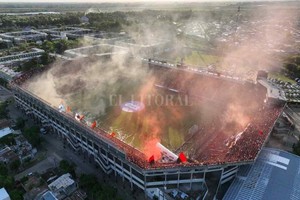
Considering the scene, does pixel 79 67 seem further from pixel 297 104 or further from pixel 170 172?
pixel 297 104

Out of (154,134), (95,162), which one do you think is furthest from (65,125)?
(154,134)

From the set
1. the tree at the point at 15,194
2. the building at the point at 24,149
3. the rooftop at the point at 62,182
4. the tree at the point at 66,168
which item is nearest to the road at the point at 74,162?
the tree at the point at 66,168

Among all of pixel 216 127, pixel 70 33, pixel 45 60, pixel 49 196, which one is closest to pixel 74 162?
pixel 49 196

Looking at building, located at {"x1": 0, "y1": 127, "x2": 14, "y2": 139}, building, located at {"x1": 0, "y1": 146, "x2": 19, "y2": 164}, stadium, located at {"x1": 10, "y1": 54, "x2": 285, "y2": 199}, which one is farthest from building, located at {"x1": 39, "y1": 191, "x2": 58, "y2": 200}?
building, located at {"x1": 0, "y1": 127, "x2": 14, "y2": 139}

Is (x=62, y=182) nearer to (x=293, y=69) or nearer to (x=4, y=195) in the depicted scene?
(x=4, y=195)

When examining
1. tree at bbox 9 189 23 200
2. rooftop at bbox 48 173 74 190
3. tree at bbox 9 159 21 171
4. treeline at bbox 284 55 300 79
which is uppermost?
treeline at bbox 284 55 300 79

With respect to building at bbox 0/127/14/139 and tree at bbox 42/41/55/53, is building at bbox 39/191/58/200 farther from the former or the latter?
tree at bbox 42/41/55/53

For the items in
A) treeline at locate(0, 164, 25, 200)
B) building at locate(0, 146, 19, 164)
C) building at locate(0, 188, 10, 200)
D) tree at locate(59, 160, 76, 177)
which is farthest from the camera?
building at locate(0, 146, 19, 164)
